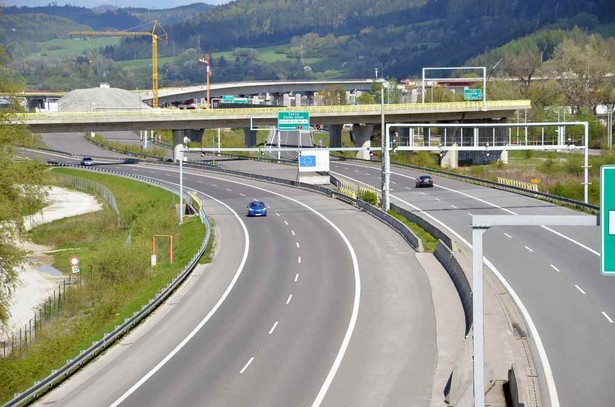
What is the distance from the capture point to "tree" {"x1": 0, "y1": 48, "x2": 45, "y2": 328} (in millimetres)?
38531

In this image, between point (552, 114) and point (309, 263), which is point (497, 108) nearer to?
point (552, 114)

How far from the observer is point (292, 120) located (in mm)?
91125

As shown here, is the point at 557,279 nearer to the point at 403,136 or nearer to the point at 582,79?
the point at 403,136

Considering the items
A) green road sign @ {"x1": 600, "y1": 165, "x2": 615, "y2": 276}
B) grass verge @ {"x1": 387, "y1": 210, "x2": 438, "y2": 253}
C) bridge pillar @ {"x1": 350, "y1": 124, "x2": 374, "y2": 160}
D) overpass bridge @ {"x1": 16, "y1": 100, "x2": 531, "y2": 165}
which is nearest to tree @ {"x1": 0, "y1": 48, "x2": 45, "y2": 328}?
grass verge @ {"x1": 387, "y1": 210, "x2": 438, "y2": 253}

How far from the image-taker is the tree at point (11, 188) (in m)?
38.5

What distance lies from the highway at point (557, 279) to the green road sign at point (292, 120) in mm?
10567

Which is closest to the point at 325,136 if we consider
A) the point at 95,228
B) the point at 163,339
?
the point at 95,228

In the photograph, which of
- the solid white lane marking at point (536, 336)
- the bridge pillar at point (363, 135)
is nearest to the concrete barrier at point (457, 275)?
the solid white lane marking at point (536, 336)

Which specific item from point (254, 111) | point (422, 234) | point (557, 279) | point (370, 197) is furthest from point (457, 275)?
point (254, 111)

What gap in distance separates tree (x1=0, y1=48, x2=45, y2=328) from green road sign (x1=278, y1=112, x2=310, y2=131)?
4770 centimetres

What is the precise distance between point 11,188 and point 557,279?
23079 millimetres

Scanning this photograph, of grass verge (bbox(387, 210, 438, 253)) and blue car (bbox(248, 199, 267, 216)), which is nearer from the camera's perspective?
grass verge (bbox(387, 210, 438, 253))

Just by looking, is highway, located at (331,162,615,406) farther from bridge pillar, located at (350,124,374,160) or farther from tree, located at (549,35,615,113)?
tree, located at (549,35,615,113)

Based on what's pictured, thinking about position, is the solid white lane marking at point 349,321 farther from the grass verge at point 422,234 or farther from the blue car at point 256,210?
the grass verge at point 422,234
